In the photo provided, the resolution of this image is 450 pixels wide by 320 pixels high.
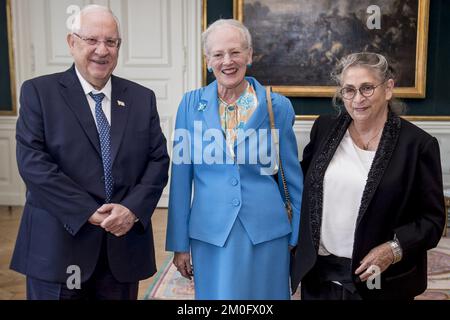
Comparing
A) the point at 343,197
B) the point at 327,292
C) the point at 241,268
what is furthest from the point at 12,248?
the point at 343,197

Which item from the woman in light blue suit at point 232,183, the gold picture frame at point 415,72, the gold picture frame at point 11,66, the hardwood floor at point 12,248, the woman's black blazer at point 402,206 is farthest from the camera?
the gold picture frame at point 11,66

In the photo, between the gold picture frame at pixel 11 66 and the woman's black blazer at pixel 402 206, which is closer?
the woman's black blazer at pixel 402 206

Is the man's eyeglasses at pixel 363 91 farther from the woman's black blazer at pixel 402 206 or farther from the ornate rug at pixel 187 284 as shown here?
the ornate rug at pixel 187 284

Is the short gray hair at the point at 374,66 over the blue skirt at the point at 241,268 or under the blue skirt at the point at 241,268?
over

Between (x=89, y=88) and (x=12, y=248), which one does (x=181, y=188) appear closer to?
(x=89, y=88)

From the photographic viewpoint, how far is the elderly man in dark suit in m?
1.79

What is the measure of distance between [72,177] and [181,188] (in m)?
0.46

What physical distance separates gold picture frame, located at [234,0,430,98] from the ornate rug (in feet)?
6.90

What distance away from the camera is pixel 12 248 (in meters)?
4.46

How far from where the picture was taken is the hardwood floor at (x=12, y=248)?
349 cm

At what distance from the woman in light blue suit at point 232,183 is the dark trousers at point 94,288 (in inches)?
10.6

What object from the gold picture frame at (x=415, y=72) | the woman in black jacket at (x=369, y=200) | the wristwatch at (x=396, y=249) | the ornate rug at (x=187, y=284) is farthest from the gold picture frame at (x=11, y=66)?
the wristwatch at (x=396, y=249)

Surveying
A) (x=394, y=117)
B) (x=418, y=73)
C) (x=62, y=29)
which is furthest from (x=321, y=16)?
(x=394, y=117)

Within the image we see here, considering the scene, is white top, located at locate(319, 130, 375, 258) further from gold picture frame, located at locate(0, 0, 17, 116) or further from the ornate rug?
gold picture frame, located at locate(0, 0, 17, 116)
